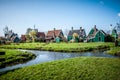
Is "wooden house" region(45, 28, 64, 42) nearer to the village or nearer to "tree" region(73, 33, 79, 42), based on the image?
the village

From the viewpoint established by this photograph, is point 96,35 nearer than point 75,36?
Yes

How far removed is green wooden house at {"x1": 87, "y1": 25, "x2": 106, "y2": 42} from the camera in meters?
64.4

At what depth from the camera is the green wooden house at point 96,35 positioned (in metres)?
64.4

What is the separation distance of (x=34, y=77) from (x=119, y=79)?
28.5ft

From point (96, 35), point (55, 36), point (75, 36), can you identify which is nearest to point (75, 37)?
point (75, 36)

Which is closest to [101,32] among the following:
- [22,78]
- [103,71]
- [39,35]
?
[39,35]

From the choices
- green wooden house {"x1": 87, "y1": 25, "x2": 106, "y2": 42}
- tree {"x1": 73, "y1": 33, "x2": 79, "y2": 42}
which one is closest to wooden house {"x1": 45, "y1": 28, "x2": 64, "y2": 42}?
tree {"x1": 73, "y1": 33, "x2": 79, "y2": 42}

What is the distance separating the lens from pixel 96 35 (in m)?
66.1

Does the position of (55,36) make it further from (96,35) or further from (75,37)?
(96,35)

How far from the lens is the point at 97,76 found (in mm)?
13977

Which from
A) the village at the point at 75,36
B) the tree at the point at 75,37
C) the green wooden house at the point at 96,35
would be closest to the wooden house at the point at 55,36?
the village at the point at 75,36

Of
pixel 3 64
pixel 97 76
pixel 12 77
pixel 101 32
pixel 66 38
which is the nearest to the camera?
pixel 97 76

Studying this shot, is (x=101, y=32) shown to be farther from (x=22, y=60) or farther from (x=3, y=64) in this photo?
(x=3, y=64)

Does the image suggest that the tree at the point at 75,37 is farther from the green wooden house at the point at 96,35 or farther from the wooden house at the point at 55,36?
the wooden house at the point at 55,36
